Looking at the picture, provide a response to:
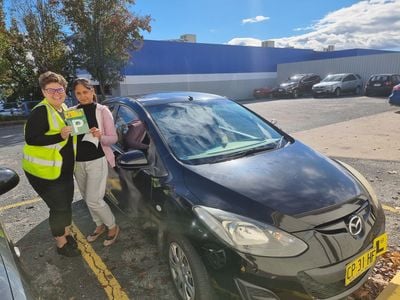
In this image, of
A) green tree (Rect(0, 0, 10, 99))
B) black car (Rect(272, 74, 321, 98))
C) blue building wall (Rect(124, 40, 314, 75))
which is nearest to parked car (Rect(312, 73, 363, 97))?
black car (Rect(272, 74, 321, 98))

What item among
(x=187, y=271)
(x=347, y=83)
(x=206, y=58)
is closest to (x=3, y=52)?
(x=206, y=58)

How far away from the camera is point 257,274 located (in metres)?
1.94

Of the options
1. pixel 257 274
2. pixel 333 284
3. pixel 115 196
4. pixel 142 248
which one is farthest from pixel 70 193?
pixel 333 284

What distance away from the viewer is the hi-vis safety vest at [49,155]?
2.93 metres

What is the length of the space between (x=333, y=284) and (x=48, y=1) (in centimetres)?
2051

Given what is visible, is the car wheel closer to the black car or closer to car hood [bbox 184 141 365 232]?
car hood [bbox 184 141 365 232]

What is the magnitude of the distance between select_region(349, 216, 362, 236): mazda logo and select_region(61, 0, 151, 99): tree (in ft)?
60.4

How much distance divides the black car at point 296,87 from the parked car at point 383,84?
5282 millimetres

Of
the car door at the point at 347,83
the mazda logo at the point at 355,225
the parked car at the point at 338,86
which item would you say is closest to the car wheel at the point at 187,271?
the mazda logo at the point at 355,225

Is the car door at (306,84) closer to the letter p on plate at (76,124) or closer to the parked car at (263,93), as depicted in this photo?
the parked car at (263,93)

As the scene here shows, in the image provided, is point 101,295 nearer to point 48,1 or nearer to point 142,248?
point 142,248

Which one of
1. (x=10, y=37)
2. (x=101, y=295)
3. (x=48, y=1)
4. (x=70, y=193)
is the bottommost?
(x=101, y=295)

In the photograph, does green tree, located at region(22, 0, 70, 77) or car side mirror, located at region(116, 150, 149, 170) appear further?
green tree, located at region(22, 0, 70, 77)

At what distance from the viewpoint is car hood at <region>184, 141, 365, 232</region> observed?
6.86 ft
